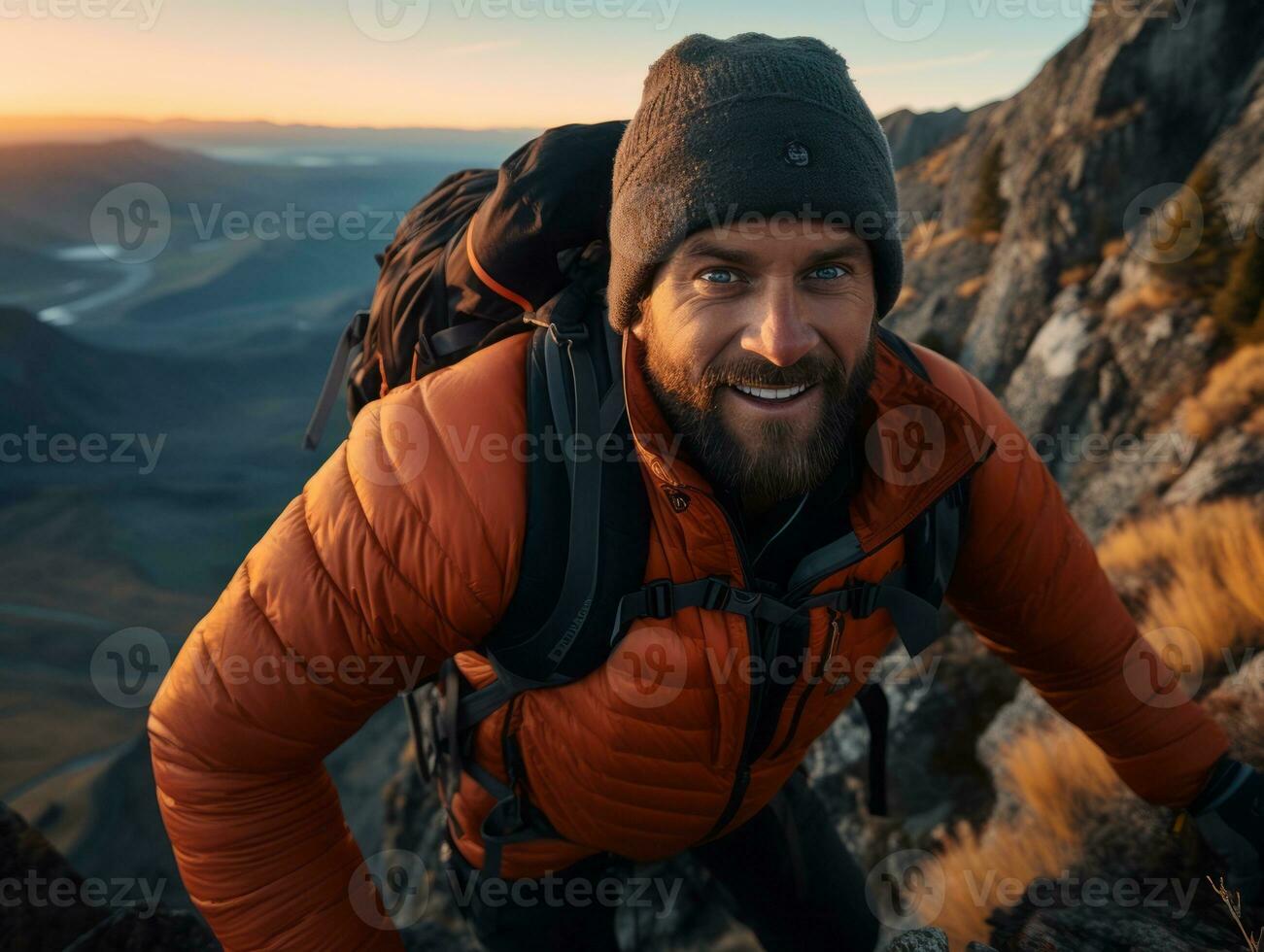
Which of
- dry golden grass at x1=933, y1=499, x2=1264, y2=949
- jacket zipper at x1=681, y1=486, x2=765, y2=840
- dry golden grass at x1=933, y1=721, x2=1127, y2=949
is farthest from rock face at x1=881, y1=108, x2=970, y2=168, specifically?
jacket zipper at x1=681, y1=486, x2=765, y2=840

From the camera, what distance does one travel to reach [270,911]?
6.33 feet

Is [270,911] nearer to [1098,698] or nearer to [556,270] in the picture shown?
[556,270]

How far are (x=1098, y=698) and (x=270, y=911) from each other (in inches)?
104

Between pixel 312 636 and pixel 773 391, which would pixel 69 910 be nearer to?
pixel 312 636

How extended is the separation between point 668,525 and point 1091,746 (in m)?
2.62

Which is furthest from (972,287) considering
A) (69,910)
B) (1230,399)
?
(69,910)

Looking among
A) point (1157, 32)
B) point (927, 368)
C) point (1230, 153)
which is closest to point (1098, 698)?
point (927, 368)

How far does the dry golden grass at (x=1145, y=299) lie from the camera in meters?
8.03

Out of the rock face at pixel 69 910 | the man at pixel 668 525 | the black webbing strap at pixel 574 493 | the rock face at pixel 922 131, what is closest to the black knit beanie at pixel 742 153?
the man at pixel 668 525

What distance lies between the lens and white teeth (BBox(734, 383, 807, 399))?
192 centimetres

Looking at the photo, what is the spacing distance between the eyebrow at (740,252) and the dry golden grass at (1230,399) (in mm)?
4841

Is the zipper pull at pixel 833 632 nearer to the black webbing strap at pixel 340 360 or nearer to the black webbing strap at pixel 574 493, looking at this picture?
the black webbing strap at pixel 574 493

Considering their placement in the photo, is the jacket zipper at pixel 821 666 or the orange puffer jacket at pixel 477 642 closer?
the orange puffer jacket at pixel 477 642

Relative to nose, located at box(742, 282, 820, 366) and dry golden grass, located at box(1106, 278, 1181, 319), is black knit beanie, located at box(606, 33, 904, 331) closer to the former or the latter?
nose, located at box(742, 282, 820, 366)
